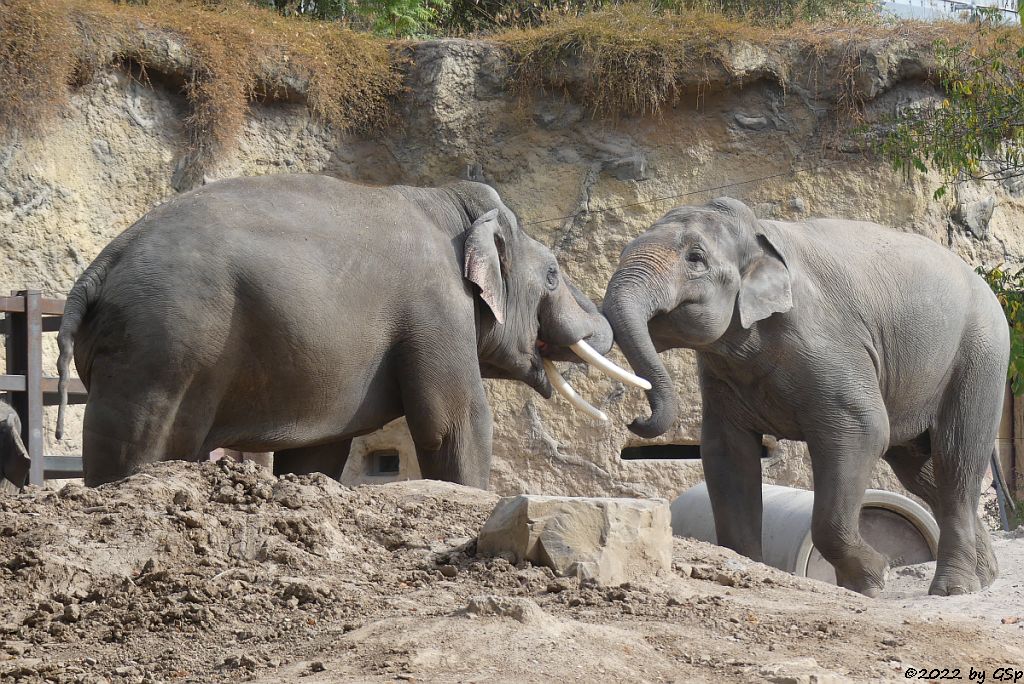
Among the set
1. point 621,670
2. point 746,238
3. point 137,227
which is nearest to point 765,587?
point 621,670

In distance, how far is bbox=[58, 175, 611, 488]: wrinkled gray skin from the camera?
568 centimetres

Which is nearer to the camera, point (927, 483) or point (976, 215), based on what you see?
point (927, 483)

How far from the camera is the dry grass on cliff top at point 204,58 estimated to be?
32.4ft

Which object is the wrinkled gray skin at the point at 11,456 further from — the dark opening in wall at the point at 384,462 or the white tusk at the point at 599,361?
the dark opening in wall at the point at 384,462

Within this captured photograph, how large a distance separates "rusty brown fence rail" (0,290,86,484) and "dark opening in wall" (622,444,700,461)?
5.31 m

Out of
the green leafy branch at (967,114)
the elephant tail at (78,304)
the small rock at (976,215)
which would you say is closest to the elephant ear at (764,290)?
the elephant tail at (78,304)

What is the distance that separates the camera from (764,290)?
21.9ft

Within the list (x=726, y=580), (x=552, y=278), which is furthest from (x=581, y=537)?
(x=552, y=278)

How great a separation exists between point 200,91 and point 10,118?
4.81 feet

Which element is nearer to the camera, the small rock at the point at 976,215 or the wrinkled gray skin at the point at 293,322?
the wrinkled gray skin at the point at 293,322

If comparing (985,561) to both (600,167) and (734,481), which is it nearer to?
(734,481)

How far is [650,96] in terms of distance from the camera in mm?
11289

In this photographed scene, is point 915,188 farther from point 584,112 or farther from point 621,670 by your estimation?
point 621,670

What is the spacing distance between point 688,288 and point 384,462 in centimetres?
Answer: 561
